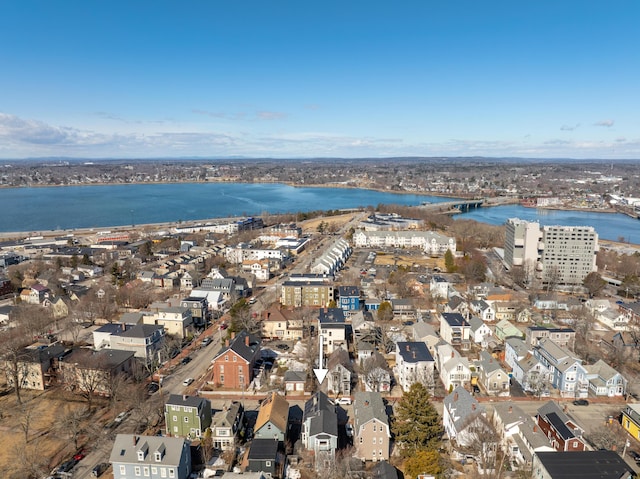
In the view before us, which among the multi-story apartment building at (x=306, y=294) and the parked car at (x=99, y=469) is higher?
the multi-story apartment building at (x=306, y=294)

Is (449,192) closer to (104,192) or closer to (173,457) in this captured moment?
(104,192)

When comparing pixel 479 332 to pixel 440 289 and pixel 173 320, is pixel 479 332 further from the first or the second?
pixel 173 320

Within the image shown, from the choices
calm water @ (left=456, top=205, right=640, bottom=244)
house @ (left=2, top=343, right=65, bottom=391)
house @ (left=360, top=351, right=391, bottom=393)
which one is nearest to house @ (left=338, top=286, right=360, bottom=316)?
house @ (left=360, top=351, right=391, bottom=393)

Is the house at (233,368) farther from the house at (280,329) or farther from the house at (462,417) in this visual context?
the house at (462,417)

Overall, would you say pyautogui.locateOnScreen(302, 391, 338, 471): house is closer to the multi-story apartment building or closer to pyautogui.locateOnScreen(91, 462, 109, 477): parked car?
pyautogui.locateOnScreen(91, 462, 109, 477): parked car

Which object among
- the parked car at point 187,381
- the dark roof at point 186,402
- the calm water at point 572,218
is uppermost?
the dark roof at point 186,402

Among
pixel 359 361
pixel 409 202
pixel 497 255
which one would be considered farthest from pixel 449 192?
pixel 359 361

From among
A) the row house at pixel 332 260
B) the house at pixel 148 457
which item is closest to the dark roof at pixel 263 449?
the house at pixel 148 457
